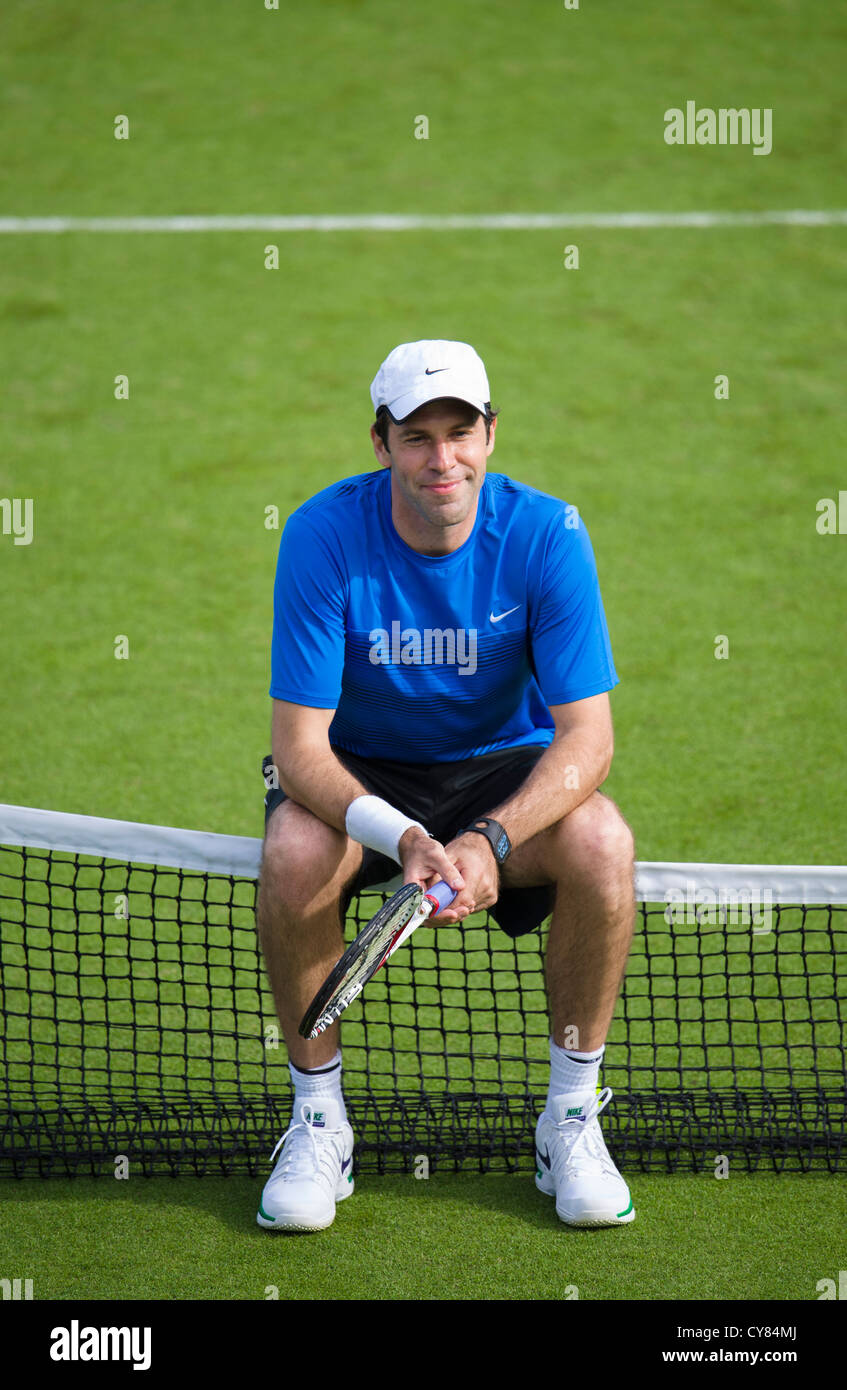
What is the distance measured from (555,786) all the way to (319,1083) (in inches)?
37.9

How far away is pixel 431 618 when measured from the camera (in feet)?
12.9

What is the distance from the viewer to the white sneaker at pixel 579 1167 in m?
3.71

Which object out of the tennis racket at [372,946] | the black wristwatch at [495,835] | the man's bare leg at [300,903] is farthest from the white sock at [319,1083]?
the black wristwatch at [495,835]

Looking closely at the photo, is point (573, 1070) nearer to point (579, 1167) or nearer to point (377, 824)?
point (579, 1167)

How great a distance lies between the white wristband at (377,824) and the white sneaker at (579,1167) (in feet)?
2.68

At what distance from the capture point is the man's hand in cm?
349

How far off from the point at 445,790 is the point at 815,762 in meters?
2.23

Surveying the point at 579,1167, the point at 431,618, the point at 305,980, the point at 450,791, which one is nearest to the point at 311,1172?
the point at 305,980

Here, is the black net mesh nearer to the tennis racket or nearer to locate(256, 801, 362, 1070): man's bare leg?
locate(256, 801, 362, 1070): man's bare leg

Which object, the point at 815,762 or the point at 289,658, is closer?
the point at 289,658

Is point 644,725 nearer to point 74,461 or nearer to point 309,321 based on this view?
point 74,461
